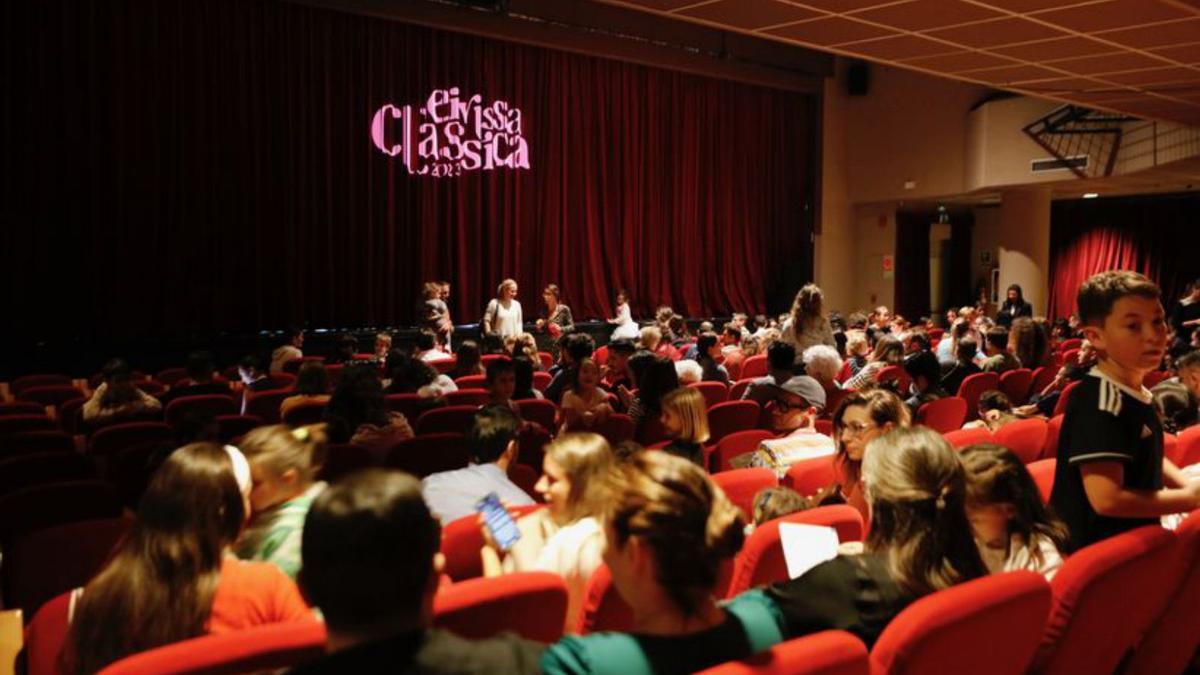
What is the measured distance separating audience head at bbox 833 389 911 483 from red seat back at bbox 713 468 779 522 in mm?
314

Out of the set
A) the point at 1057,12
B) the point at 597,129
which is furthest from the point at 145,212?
the point at 1057,12

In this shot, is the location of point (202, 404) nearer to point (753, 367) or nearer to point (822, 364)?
point (822, 364)

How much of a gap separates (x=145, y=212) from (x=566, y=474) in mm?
9302

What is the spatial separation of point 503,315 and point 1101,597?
958 cm

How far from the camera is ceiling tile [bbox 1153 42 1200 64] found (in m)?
6.44

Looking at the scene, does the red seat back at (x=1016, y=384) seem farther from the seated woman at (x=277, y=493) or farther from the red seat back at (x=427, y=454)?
the seated woman at (x=277, y=493)

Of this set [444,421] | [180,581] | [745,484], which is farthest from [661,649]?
[444,421]

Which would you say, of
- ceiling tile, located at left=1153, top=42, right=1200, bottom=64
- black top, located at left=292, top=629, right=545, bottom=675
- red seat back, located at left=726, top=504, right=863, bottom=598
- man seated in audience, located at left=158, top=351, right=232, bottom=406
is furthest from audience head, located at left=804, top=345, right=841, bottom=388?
black top, located at left=292, top=629, right=545, bottom=675

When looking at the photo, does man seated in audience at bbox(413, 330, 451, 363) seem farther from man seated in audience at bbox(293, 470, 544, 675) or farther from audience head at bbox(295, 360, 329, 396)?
man seated in audience at bbox(293, 470, 544, 675)

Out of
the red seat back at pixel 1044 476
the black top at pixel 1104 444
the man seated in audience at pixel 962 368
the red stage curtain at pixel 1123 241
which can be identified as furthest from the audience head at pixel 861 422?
the red stage curtain at pixel 1123 241

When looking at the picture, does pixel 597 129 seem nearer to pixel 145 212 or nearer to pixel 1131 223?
pixel 145 212

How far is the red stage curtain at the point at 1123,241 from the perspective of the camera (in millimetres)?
17078

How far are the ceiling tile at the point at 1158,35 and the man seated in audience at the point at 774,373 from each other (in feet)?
9.92

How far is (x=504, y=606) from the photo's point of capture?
2010 mm
